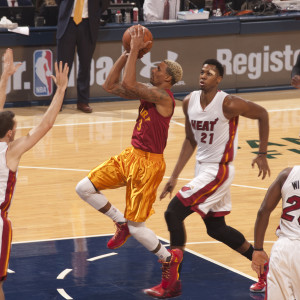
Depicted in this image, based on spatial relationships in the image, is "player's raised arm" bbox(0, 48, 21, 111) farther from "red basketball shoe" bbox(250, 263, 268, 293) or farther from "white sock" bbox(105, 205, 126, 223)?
"red basketball shoe" bbox(250, 263, 268, 293)

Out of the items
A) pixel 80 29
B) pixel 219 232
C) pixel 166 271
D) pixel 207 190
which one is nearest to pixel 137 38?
pixel 207 190

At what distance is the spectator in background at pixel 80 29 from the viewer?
13.2 m

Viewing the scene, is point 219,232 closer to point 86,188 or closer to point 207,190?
point 207,190

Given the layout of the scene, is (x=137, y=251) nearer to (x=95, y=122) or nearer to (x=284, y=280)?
(x=284, y=280)

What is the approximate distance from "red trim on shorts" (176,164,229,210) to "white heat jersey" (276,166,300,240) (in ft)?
5.26

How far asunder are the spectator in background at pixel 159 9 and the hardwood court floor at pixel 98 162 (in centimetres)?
155

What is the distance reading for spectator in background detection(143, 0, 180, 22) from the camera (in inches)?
572

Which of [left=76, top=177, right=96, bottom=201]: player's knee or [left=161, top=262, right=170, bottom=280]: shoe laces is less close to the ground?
[left=76, top=177, right=96, bottom=201]: player's knee

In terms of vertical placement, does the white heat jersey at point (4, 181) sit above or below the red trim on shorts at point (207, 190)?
above

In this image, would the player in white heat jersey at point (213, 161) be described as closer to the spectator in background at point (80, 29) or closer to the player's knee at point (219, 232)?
the player's knee at point (219, 232)

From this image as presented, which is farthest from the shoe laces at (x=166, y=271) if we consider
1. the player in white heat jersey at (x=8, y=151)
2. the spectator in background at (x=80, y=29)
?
the spectator in background at (x=80, y=29)

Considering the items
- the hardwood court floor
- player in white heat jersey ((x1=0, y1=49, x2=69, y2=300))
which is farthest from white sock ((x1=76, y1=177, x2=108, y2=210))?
player in white heat jersey ((x1=0, y1=49, x2=69, y2=300))

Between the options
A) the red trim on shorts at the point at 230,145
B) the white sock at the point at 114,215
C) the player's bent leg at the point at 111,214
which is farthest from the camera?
the white sock at the point at 114,215

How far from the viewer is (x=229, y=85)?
1519 centimetres
